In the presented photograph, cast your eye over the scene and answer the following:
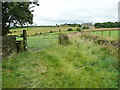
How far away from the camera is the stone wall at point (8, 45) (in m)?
6.42

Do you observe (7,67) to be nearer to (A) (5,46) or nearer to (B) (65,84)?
(A) (5,46)

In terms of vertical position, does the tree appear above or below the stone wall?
above

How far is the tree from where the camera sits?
7.88m

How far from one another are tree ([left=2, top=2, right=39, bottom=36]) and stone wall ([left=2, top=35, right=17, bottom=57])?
2125 millimetres

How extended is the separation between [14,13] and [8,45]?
2.81 meters

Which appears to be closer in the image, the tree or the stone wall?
the stone wall

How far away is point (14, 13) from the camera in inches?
323

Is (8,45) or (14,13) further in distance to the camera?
(14,13)

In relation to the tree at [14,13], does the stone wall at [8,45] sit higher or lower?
lower

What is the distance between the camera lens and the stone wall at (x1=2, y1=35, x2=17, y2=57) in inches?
253

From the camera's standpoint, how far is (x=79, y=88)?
361cm

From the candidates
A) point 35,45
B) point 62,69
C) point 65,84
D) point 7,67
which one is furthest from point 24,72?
point 35,45

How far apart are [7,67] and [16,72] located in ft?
2.97

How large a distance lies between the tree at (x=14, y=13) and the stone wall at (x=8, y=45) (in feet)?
6.97
